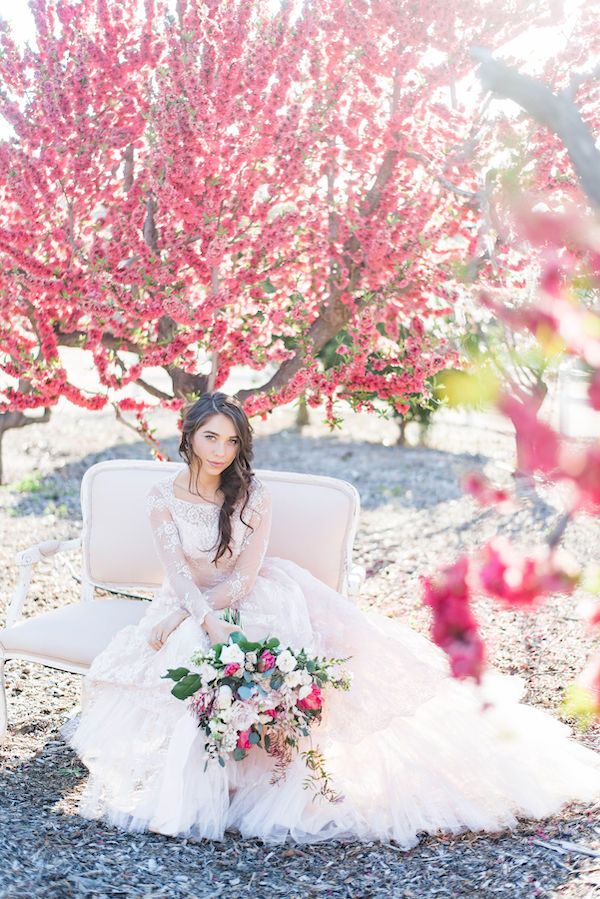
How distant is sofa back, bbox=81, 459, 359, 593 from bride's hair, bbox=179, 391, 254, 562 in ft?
1.47

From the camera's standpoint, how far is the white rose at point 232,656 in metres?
3.24

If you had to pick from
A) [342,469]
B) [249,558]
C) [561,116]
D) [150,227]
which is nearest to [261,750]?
[249,558]

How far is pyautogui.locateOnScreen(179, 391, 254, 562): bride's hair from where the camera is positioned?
387 centimetres

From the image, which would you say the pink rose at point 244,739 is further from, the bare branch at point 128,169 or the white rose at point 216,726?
the bare branch at point 128,169

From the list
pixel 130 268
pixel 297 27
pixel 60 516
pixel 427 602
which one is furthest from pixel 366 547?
pixel 427 602

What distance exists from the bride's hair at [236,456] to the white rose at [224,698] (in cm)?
75

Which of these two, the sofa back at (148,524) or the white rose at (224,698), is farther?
the sofa back at (148,524)

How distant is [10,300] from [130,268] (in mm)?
618

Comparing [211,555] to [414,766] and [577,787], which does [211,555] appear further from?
[577,787]

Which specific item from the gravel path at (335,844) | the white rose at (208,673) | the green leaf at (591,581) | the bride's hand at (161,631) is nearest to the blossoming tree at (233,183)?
the gravel path at (335,844)

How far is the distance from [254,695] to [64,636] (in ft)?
3.41

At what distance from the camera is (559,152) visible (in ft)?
14.9

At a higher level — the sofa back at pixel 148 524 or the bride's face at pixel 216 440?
the bride's face at pixel 216 440

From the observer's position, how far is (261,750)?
11.3 feet
